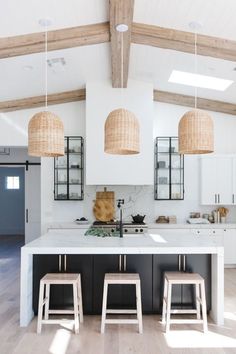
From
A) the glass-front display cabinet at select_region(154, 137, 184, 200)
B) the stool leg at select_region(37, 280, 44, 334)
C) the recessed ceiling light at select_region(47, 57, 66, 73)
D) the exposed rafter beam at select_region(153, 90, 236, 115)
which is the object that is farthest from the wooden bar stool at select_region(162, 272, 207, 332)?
the exposed rafter beam at select_region(153, 90, 236, 115)

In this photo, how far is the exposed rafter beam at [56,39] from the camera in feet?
13.8

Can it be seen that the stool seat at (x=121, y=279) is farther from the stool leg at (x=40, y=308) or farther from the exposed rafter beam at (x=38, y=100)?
the exposed rafter beam at (x=38, y=100)

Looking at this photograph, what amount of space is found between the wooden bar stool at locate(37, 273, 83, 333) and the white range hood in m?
2.78

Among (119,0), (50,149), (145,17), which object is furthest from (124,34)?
(50,149)

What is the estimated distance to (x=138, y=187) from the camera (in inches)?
275

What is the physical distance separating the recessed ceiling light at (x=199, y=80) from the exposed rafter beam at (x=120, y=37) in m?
0.91

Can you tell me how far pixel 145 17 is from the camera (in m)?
4.11

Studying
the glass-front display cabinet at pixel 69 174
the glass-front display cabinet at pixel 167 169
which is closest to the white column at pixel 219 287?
the glass-front display cabinet at pixel 167 169

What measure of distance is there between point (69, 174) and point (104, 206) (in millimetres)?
978

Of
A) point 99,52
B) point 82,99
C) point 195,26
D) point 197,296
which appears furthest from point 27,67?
point 197,296

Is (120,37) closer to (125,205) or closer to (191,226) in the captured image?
(125,205)

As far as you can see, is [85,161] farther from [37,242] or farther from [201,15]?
[201,15]

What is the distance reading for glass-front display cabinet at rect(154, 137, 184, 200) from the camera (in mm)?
6852

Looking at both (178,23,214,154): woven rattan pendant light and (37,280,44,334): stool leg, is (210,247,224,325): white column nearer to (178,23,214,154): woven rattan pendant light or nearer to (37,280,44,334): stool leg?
(178,23,214,154): woven rattan pendant light
